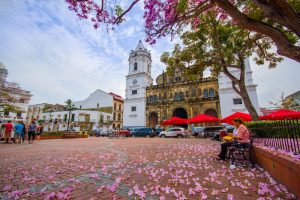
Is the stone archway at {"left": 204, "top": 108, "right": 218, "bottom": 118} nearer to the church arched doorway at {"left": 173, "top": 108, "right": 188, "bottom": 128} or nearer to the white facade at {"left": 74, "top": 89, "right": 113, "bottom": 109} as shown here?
the church arched doorway at {"left": 173, "top": 108, "right": 188, "bottom": 128}

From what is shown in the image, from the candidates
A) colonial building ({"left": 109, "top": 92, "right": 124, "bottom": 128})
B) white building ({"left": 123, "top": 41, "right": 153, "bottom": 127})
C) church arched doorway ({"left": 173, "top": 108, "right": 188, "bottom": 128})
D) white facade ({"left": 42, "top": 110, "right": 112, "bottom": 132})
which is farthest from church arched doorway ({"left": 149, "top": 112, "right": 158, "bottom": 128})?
colonial building ({"left": 109, "top": 92, "right": 124, "bottom": 128})

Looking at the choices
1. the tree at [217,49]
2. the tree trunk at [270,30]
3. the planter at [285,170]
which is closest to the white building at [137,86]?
the tree at [217,49]

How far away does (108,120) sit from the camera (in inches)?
1786

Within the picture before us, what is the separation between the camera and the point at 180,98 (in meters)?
33.0

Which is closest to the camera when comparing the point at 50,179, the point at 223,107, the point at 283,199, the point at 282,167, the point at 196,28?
the point at 283,199

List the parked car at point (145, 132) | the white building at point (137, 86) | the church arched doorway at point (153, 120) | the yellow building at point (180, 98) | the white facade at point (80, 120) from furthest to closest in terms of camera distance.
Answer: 1. the white facade at point (80, 120)
2. the white building at point (137, 86)
3. the church arched doorway at point (153, 120)
4. the yellow building at point (180, 98)
5. the parked car at point (145, 132)

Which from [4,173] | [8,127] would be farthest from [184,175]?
[8,127]

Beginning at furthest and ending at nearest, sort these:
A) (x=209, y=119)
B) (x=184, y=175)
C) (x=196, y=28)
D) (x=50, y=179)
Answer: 1. (x=209, y=119)
2. (x=196, y=28)
3. (x=184, y=175)
4. (x=50, y=179)

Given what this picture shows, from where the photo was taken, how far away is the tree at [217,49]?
11047mm

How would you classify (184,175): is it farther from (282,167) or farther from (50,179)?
(50,179)

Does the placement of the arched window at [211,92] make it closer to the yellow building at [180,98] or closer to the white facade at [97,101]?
the yellow building at [180,98]

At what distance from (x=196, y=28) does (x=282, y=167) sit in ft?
35.7

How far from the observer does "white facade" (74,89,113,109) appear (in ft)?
156

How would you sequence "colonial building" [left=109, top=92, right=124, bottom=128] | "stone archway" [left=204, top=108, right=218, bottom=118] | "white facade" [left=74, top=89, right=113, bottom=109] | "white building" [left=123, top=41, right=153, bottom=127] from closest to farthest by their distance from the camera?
"stone archway" [left=204, top=108, right=218, bottom=118]
"white building" [left=123, top=41, right=153, bottom=127]
"colonial building" [left=109, top=92, right=124, bottom=128]
"white facade" [left=74, top=89, right=113, bottom=109]
